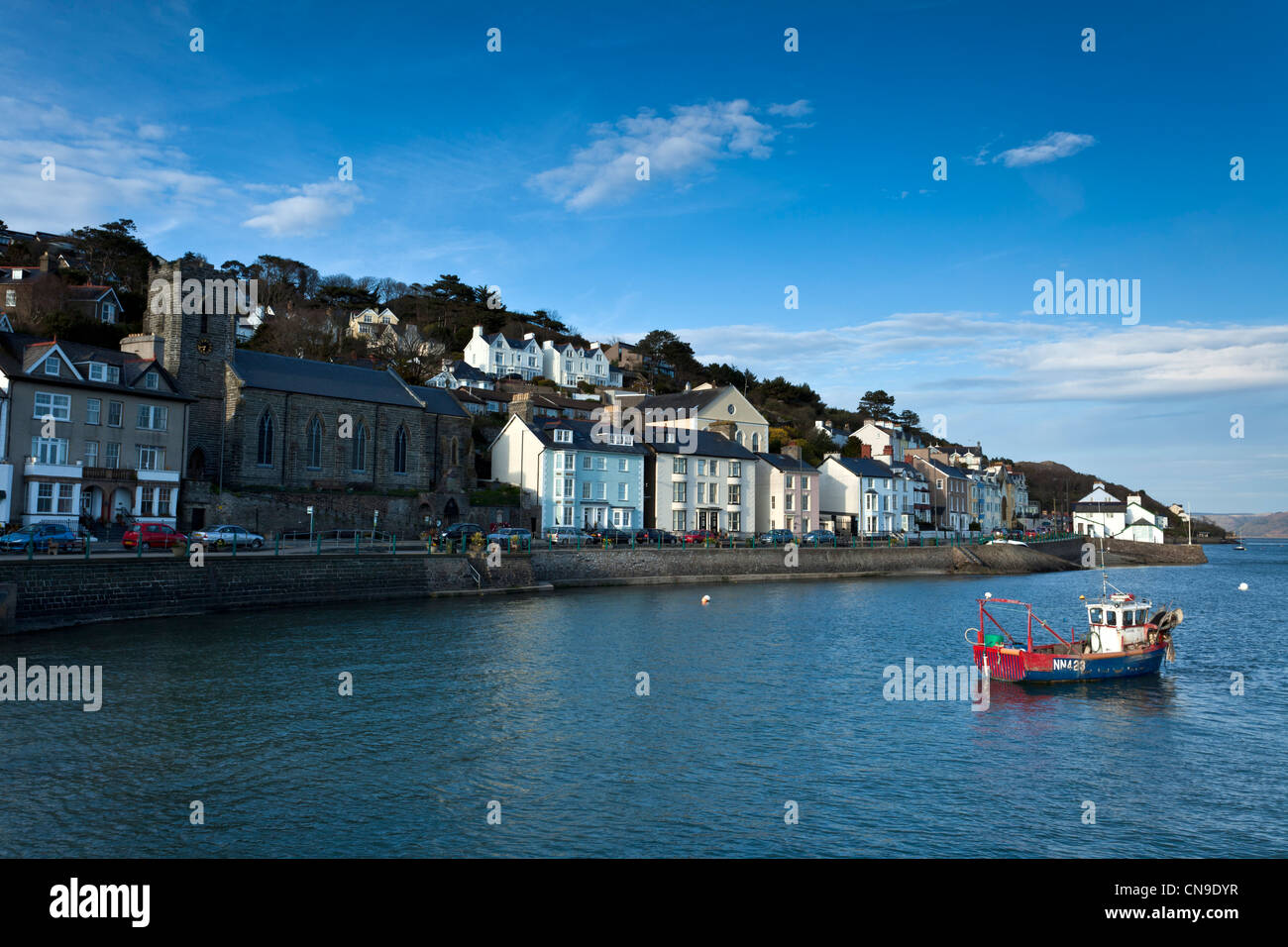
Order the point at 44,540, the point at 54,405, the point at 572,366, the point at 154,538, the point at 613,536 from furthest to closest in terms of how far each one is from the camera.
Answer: the point at 572,366 → the point at 613,536 → the point at 54,405 → the point at 154,538 → the point at 44,540

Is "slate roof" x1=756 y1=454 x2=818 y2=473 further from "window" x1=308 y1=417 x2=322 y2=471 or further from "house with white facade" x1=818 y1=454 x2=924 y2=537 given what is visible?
"window" x1=308 y1=417 x2=322 y2=471

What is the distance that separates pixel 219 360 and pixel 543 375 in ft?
199

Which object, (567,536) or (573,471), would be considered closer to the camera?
(567,536)

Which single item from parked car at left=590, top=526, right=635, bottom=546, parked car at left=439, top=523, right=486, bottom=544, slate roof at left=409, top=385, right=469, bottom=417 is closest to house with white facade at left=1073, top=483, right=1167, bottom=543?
parked car at left=590, top=526, right=635, bottom=546

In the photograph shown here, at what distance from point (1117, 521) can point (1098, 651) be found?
406ft

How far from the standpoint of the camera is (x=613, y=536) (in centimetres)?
6019

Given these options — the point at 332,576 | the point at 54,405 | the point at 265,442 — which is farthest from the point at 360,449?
the point at 332,576

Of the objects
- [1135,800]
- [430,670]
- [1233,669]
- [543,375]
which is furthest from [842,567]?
[543,375]

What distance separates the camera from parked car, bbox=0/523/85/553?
3450 centimetres

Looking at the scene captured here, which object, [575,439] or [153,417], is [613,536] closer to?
[575,439]

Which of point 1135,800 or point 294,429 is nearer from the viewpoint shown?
point 1135,800
